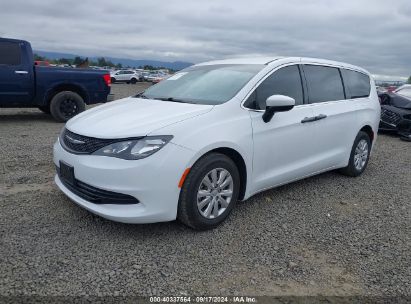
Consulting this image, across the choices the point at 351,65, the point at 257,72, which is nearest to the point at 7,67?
the point at 257,72

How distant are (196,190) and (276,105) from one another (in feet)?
3.85

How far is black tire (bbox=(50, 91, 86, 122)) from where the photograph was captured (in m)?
8.94

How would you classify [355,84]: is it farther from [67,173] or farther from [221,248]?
[67,173]

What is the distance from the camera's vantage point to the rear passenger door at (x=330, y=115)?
14.8 ft

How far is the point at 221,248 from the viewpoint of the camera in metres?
3.26

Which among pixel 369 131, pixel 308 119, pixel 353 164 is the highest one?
pixel 308 119

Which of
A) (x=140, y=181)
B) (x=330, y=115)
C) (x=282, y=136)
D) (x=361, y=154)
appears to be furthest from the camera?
(x=361, y=154)

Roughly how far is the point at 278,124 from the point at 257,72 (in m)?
0.61

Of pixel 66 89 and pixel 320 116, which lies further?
pixel 66 89

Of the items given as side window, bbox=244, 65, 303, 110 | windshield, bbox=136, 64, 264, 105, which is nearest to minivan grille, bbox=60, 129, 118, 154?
windshield, bbox=136, 64, 264, 105

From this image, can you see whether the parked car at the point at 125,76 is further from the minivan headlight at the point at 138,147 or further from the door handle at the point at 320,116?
the minivan headlight at the point at 138,147

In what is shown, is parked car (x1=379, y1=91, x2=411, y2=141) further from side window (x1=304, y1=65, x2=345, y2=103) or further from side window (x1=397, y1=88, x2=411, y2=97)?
side window (x1=304, y1=65, x2=345, y2=103)

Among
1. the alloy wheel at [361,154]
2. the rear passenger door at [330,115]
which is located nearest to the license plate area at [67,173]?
the rear passenger door at [330,115]

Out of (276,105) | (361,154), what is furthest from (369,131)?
(276,105)
